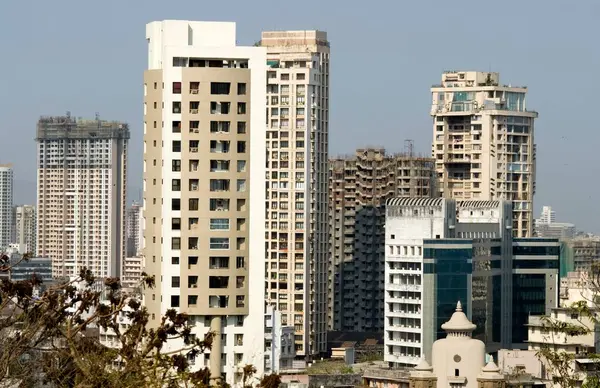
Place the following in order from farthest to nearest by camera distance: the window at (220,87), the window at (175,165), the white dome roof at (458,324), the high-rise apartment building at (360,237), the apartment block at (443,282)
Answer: the high-rise apartment building at (360,237), the apartment block at (443,282), the white dome roof at (458,324), the window at (175,165), the window at (220,87)

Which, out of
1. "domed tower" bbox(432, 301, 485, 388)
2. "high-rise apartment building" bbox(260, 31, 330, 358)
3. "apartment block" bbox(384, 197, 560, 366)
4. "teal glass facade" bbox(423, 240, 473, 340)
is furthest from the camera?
"high-rise apartment building" bbox(260, 31, 330, 358)

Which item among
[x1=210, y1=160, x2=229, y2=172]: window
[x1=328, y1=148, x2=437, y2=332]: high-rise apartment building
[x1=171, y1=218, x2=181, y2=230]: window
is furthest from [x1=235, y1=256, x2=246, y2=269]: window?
[x1=328, y1=148, x2=437, y2=332]: high-rise apartment building

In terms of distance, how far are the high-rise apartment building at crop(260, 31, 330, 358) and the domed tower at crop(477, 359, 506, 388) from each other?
148ft

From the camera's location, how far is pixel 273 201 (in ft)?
403

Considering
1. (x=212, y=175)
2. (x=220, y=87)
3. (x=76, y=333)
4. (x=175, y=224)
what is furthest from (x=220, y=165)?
(x=76, y=333)

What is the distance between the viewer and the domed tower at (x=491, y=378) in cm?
7456

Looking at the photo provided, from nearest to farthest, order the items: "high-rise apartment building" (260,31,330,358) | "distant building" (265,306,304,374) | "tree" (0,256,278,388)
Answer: "tree" (0,256,278,388) < "distant building" (265,306,304,374) < "high-rise apartment building" (260,31,330,358)

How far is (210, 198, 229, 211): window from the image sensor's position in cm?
5966

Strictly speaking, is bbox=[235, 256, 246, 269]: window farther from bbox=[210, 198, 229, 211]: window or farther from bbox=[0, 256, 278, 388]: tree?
bbox=[0, 256, 278, 388]: tree

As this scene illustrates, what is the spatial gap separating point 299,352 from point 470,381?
44548mm

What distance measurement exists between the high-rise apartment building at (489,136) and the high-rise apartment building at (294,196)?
8.73 metres

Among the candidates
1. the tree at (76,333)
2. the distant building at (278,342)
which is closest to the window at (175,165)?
the distant building at (278,342)

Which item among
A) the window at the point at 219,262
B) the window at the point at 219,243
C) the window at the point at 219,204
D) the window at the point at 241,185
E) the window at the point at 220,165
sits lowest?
the window at the point at 219,262

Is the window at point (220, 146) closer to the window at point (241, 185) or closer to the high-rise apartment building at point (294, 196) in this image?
the window at point (241, 185)
